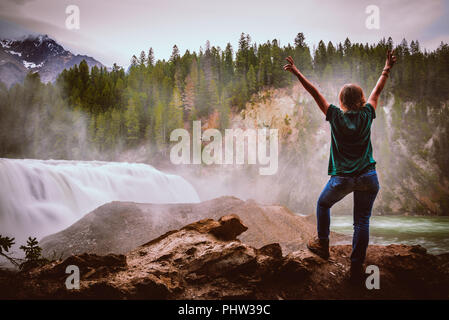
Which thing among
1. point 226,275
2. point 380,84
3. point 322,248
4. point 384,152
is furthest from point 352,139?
point 384,152

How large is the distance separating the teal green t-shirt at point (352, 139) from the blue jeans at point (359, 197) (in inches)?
4.1

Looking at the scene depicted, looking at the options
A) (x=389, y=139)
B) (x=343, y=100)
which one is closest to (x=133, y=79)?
(x=389, y=139)

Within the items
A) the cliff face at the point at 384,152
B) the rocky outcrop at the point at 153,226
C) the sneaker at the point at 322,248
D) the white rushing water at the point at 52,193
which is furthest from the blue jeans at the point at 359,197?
the cliff face at the point at 384,152

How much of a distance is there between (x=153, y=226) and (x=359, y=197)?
820 cm

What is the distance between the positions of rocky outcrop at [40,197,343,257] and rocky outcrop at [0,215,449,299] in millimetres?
5050

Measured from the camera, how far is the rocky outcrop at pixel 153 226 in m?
8.07

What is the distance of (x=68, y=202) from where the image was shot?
38.1 feet

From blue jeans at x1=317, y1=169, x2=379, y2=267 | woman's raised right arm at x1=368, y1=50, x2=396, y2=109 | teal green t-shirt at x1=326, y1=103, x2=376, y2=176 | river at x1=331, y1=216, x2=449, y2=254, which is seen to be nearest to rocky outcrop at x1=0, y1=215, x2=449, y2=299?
blue jeans at x1=317, y1=169, x2=379, y2=267

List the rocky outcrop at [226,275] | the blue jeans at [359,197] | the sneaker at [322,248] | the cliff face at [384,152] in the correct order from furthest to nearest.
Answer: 1. the cliff face at [384,152]
2. the sneaker at [322,248]
3. the blue jeans at [359,197]
4. the rocky outcrop at [226,275]

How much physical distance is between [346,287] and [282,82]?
41102 mm

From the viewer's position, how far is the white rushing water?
930cm

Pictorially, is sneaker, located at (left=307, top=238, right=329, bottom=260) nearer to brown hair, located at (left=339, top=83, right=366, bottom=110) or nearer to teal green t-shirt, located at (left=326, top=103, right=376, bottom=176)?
teal green t-shirt, located at (left=326, top=103, right=376, bottom=176)

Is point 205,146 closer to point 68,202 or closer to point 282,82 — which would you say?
point 282,82

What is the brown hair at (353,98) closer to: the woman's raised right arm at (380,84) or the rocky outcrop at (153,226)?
the woman's raised right arm at (380,84)
